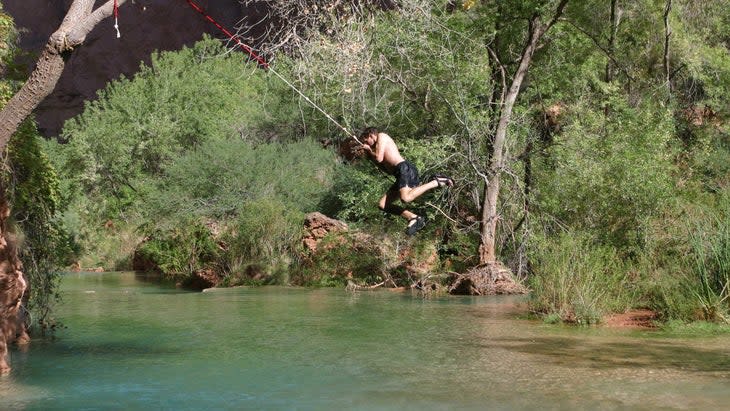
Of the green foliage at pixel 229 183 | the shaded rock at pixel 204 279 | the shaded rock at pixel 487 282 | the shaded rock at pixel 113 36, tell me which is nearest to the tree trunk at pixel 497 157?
the shaded rock at pixel 487 282

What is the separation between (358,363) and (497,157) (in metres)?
10.2

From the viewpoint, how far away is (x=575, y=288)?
46.0 ft

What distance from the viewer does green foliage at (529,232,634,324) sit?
45.7ft

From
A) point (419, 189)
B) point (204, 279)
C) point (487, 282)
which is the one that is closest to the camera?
Answer: point (419, 189)

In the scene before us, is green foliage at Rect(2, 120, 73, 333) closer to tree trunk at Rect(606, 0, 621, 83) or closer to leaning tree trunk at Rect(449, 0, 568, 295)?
leaning tree trunk at Rect(449, 0, 568, 295)

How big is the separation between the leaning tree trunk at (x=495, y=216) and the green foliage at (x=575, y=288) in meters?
4.50

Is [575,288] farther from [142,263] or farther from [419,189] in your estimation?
[142,263]

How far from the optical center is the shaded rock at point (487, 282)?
64.2ft

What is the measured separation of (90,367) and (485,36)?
1250cm

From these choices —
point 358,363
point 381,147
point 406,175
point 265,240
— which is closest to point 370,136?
point 381,147

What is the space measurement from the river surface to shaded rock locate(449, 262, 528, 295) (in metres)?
2.93

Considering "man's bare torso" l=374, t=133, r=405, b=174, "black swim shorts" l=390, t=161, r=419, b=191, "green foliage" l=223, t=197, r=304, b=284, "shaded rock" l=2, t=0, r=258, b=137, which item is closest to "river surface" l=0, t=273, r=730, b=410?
"black swim shorts" l=390, t=161, r=419, b=191

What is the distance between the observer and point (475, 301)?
18094 mm

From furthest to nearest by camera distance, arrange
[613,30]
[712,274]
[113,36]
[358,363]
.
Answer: [113,36]
[613,30]
[712,274]
[358,363]
